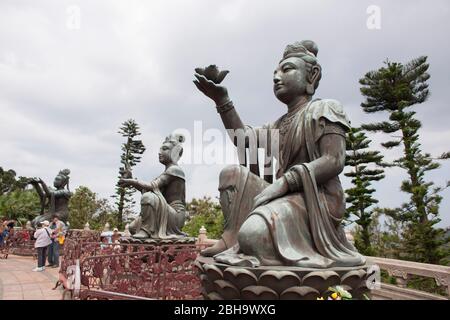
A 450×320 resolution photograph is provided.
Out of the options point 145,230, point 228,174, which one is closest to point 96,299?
point 228,174

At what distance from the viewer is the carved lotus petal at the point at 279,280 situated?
2385mm

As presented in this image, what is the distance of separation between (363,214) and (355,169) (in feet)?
7.41

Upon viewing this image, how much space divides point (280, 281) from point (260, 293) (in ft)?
0.58

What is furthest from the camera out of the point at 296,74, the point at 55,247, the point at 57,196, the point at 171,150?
the point at 57,196

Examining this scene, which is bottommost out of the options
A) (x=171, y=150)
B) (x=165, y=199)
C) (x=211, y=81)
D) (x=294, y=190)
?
A: (x=294, y=190)

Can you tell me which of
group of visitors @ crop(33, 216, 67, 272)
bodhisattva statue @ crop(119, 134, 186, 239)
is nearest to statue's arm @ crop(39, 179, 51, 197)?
group of visitors @ crop(33, 216, 67, 272)

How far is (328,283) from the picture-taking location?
8.05 feet

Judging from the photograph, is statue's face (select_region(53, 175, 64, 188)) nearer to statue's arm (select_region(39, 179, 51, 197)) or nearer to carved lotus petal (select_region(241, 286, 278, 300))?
statue's arm (select_region(39, 179, 51, 197))

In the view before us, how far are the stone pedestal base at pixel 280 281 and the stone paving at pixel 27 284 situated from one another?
13.6 ft

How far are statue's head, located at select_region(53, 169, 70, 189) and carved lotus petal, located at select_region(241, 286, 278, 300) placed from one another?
1230cm

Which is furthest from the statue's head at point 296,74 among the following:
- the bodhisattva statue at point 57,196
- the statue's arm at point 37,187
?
the statue's arm at point 37,187

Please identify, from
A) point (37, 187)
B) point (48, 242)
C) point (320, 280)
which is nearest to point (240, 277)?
point (320, 280)

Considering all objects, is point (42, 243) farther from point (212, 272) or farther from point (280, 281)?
point (280, 281)

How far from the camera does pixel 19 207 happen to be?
21.6 meters
